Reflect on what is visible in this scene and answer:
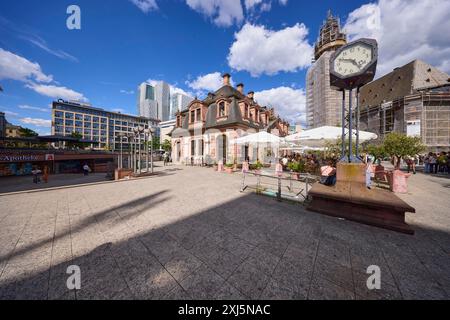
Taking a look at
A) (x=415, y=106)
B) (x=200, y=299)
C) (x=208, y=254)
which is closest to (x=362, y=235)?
(x=208, y=254)

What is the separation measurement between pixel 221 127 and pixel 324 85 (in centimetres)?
4075

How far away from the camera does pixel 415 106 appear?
106 feet

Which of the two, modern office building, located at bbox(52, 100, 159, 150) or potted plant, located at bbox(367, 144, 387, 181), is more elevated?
modern office building, located at bbox(52, 100, 159, 150)

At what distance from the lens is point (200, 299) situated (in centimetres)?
204

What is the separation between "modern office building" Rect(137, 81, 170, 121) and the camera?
7303 inches

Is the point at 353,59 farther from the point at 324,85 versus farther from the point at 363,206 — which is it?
the point at 324,85

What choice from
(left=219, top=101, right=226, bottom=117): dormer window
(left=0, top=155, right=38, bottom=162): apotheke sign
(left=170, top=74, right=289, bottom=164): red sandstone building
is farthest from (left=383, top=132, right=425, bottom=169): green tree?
(left=0, top=155, right=38, bottom=162): apotheke sign

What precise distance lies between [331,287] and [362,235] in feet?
6.65

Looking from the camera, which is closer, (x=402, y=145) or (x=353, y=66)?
(x=353, y=66)

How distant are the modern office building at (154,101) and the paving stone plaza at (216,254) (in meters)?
197

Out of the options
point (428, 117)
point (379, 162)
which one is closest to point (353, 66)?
point (379, 162)

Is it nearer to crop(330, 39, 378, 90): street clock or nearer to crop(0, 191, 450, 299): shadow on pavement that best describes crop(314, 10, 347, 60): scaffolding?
crop(330, 39, 378, 90): street clock

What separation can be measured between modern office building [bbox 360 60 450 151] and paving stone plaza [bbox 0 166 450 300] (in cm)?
4286

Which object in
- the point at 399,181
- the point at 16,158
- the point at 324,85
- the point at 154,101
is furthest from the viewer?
the point at 154,101
